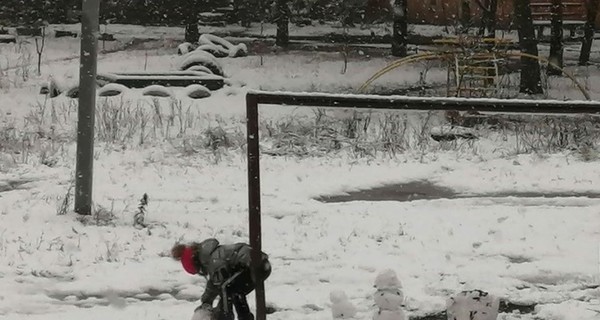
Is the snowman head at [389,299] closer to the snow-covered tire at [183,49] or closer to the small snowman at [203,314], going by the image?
the small snowman at [203,314]

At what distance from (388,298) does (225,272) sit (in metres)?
0.72

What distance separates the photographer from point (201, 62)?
2050 cm

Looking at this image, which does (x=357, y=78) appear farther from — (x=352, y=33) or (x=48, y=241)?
(x=48, y=241)

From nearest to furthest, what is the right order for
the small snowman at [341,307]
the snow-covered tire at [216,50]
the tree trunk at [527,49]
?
the small snowman at [341,307] < the tree trunk at [527,49] < the snow-covered tire at [216,50]

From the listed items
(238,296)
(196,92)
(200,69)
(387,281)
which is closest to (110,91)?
(196,92)

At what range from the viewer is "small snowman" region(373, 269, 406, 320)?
3832 mm

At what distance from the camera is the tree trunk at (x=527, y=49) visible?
19623 millimetres

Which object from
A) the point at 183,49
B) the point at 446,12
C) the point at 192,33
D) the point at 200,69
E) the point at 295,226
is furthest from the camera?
the point at 446,12

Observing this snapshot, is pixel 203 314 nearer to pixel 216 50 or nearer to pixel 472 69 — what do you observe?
pixel 472 69

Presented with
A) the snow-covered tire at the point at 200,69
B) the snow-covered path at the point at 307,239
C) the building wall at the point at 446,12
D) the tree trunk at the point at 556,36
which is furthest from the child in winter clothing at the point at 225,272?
the building wall at the point at 446,12

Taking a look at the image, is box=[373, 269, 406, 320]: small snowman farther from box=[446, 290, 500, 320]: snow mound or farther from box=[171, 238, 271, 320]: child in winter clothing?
box=[171, 238, 271, 320]: child in winter clothing

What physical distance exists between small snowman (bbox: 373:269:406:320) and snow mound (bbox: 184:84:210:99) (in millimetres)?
14310

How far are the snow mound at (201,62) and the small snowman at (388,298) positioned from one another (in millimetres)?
16693

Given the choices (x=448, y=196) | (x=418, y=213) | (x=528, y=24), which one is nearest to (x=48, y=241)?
(x=418, y=213)
